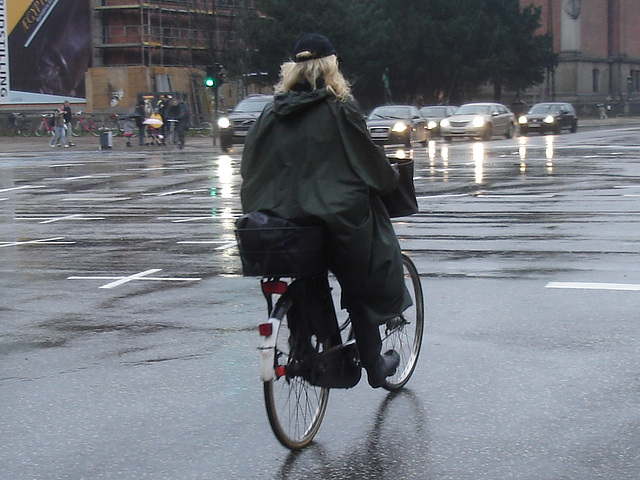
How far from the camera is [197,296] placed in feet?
27.7

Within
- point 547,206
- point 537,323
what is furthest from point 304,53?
point 547,206

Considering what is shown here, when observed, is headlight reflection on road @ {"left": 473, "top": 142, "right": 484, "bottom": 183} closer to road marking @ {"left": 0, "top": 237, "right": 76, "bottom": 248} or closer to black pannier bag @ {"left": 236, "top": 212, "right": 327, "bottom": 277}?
road marking @ {"left": 0, "top": 237, "right": 76, "bottom": 248}

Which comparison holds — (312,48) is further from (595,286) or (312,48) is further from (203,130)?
(203,130)

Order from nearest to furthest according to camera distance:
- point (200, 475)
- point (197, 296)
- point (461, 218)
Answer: point (200, 475)
point (197, 296)
point (461, 218)

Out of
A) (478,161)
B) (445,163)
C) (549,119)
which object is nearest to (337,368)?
(445,163)

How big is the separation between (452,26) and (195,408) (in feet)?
206

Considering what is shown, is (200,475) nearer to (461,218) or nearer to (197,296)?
(197,296)

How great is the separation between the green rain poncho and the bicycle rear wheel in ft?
2.89

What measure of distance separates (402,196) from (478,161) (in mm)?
22000

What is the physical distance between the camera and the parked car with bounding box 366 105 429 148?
1448 inches

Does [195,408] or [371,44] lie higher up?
[371,44]

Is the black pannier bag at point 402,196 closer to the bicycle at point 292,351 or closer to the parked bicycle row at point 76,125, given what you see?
the bicycle at point 292,351

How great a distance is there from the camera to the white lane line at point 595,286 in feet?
27.2

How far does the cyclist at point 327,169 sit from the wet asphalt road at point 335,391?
2.60 feet
